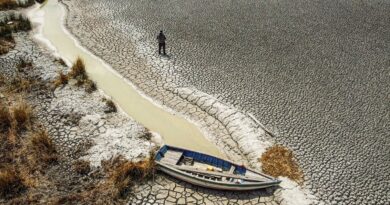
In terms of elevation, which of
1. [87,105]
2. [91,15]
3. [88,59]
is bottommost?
[87,105]

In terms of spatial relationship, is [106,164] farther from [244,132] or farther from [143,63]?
[143,63]

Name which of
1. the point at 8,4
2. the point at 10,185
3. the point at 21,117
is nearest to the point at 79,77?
the point at 21,117

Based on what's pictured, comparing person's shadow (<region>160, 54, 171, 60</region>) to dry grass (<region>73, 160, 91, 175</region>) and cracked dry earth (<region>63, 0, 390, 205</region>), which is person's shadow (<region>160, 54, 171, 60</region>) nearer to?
cracked dry earth (<region>63, 0, 390, 205</region>)

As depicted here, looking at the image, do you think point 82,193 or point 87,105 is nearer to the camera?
point 82,193

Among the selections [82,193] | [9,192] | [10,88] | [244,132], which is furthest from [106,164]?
[10,88]

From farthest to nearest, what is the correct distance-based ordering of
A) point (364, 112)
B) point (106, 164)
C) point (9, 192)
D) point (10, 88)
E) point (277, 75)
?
point (277, 75), point (10, 88), point (364, 112), point (106, 164), point (9, 192)

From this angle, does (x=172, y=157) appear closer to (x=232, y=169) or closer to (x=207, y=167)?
(x=207, y=167)

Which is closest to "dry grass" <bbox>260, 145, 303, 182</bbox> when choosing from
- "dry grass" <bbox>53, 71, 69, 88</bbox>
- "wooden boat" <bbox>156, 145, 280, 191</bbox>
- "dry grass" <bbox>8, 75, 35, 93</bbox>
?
"wooden boat" <bbox>156, 145, 280, 191</bbox>

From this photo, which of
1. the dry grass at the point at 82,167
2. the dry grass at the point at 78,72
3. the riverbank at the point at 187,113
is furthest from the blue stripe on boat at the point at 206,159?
the dry grass at the point at 78,72
